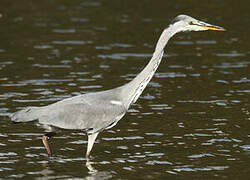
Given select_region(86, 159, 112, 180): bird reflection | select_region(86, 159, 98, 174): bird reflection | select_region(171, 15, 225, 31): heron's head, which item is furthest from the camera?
select_region(171, 15, 225, 31): heron's head

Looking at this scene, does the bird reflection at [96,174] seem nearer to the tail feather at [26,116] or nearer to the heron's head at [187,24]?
the tail feather at [26,116]

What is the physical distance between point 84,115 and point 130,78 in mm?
5759

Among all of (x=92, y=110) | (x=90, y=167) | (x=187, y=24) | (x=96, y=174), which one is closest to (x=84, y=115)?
(x=92, y=110)

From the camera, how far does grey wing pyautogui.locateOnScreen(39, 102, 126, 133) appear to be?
11.2 m

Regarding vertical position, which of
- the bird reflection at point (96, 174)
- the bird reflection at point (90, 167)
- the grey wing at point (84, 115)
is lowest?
the bird reflection at point (96, 174)

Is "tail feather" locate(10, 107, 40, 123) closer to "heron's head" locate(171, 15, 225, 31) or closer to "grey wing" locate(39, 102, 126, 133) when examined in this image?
"grey wing" locate(39, 102, 126, 133)

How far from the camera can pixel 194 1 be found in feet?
88.0

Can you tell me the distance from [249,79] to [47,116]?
7.10m

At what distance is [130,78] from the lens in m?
17.0

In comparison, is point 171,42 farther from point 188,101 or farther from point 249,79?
point 188,101

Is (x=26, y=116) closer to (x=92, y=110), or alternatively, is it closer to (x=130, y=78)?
(x=92, y=110)

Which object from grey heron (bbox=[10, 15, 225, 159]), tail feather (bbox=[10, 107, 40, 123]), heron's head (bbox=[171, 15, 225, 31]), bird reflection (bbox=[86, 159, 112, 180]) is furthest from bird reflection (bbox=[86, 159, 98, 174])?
heron's head (bbox=[171, 15, 225, 31])

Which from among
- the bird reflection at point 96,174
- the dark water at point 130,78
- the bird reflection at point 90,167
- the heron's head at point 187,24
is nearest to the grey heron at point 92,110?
the heron's head at point 187,24

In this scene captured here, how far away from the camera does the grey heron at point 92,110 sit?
1118 cm
